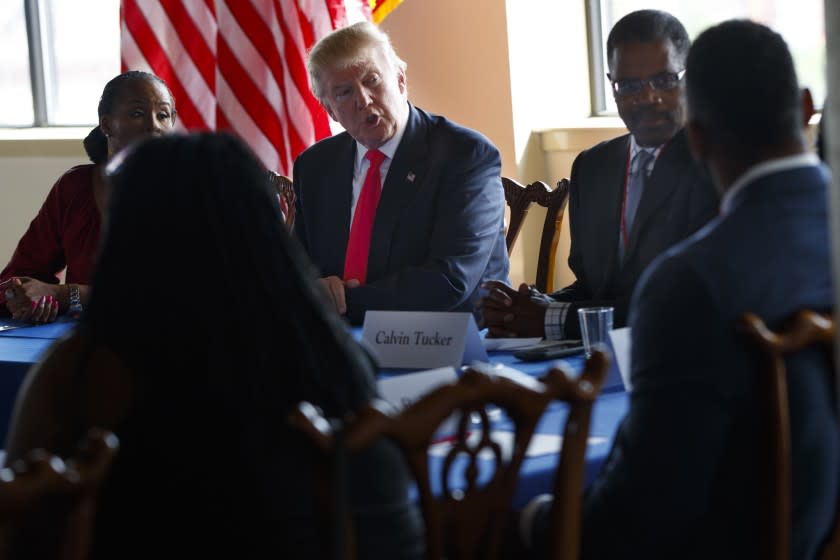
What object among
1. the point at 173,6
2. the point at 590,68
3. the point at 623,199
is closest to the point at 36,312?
the point at 623,199

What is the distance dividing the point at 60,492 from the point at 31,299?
2.59 m

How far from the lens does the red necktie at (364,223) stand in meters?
3.51

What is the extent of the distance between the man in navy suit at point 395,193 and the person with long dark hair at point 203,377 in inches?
71.5

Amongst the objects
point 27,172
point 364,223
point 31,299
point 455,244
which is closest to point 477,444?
point 455,244

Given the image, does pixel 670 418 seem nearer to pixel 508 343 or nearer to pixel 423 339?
pixel 423 339

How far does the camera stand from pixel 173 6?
5.12m

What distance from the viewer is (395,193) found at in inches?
136

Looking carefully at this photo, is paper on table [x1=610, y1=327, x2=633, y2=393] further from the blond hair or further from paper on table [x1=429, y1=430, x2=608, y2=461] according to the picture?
the blond hair

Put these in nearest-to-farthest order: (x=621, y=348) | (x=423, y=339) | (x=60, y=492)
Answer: (x=60, y=492), (x=621, y=348), (x=423, y=339)

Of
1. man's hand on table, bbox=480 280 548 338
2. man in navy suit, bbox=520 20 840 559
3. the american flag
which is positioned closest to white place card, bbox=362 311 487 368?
man's hand on table, bbox=480 280 548 338

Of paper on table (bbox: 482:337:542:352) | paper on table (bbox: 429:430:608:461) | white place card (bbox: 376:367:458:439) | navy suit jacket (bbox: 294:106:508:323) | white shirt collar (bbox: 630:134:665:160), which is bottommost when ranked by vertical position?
paper on table (bbox: 429:430:608:461)

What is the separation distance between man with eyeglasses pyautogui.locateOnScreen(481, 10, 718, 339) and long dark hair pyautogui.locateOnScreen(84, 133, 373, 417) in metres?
1.38

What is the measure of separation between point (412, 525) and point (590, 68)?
13.3ft

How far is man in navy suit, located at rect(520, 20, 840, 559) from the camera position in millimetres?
1442
